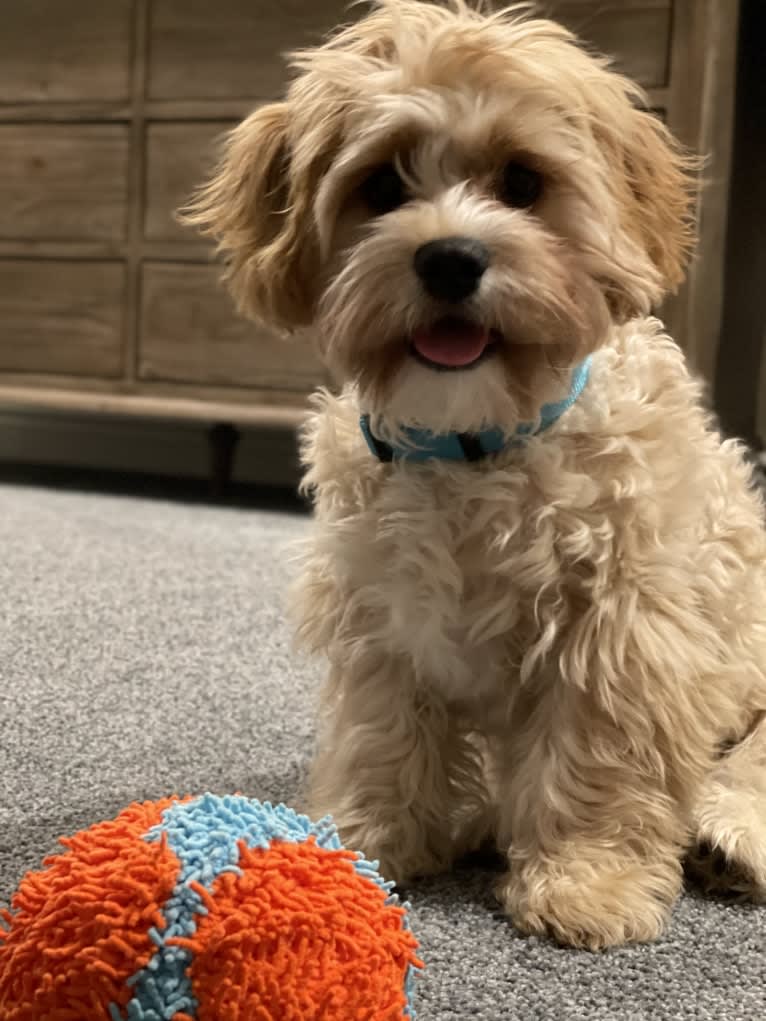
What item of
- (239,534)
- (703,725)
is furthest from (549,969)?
(239,534)

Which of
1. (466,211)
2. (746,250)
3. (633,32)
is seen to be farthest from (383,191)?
(746,250)

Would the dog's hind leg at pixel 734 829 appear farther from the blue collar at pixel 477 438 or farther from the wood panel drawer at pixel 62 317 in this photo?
the wood panel drawer at pixel 62 317

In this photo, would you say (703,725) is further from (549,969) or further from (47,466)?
(47,466)

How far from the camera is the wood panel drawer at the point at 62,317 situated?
2564mm

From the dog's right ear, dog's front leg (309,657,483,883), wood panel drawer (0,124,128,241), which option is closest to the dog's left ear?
the dog's right ear

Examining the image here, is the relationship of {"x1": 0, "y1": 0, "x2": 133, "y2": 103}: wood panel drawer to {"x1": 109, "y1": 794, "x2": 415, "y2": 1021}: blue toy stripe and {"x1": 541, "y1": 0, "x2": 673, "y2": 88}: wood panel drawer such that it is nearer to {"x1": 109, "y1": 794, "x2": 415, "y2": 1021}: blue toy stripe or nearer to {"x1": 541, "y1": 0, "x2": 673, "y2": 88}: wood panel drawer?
{"x1": 541, "y1": 0, "x2": 673, "y2": 88}: wood panel drawer

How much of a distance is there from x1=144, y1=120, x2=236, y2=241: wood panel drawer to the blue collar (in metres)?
1.67

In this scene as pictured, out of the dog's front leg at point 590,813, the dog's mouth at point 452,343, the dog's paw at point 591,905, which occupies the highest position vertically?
the dog's mouth at point 452,343

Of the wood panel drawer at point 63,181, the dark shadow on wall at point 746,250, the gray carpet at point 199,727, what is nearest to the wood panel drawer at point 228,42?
the wood panel drawer at point 63,181

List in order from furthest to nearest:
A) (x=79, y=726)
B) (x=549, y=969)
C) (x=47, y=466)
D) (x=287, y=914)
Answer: (x=47, y=466)
(x=79, y=726)
(x=549, y=969)
(x=287, y=914)

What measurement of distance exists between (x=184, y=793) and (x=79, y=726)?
182mm

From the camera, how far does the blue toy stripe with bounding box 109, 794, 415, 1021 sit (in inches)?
21.7

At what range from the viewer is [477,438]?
0.87m

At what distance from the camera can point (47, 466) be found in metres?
3.11
